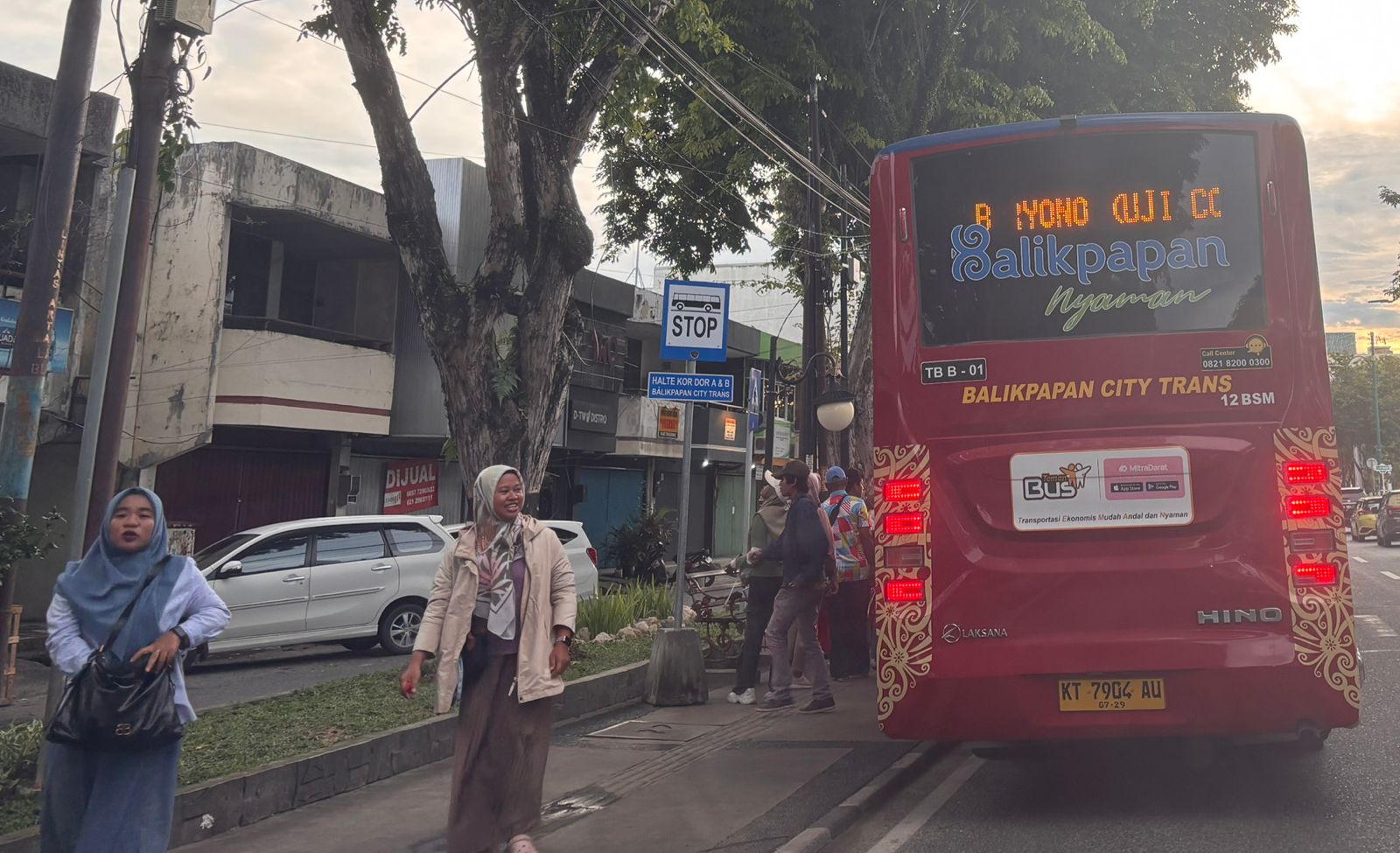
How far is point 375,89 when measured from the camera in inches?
380

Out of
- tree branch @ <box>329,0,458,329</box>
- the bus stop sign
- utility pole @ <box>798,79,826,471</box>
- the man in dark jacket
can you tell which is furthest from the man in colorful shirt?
utility pole @ <box>798,79,826,471</box>

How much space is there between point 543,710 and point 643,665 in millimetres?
5168

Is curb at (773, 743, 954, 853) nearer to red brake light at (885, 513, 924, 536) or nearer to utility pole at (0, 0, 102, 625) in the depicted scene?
red brake light at (885, 513, 924, 536)

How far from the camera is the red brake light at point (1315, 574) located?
551cm

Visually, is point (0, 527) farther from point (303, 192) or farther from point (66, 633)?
point (303, 192)

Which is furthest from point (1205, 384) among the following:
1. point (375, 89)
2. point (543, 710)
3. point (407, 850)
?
point (375, 89)

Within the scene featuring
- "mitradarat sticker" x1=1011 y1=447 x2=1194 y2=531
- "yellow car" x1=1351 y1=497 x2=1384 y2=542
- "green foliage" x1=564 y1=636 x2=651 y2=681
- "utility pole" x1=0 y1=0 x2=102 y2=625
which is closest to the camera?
"mitradarat sticker" x1=1011 y1=447 x2=1194 y2=531

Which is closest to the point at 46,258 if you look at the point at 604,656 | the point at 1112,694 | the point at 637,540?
the point at 1112,694

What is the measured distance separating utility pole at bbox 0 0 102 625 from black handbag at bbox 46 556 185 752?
104 inches

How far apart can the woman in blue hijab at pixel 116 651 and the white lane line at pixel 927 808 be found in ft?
9.92

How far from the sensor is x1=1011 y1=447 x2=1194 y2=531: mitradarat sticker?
5715 mm

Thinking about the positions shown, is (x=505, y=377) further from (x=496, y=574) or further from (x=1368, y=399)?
(x=1368, y=399)

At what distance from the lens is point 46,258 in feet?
21.1

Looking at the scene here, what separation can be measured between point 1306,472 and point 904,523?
1875 mm
